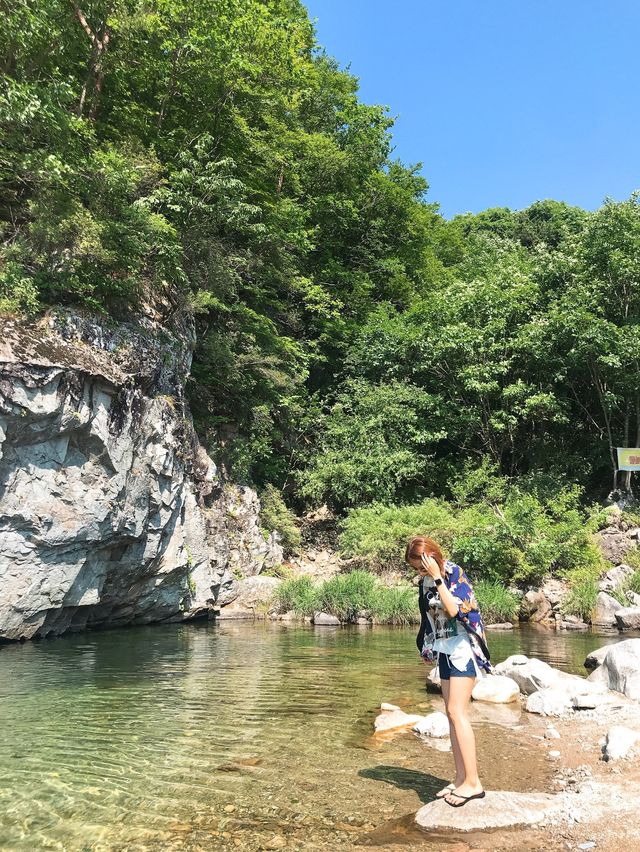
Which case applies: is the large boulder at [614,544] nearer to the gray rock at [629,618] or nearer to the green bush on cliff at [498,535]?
the green bush on cliff at [498,535]

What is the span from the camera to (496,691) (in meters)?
8.13

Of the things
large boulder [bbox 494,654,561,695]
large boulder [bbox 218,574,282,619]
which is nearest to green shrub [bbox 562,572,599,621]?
large boulder [bbox 494,654,561,695]

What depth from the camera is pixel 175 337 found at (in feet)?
56.2

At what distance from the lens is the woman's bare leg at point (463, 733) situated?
13.8 ft

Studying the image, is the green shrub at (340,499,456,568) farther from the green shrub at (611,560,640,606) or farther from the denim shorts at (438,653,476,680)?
the denim shorts at (438,653,476,680)

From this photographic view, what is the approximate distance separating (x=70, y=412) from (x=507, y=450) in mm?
19761

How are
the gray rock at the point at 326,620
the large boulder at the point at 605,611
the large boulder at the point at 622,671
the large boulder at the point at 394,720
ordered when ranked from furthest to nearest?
the gray rock at the point at 326,620, the large boulder at the point at 605,611, the large boulder at the point at 622,671, the large boulder at the point at 394,720

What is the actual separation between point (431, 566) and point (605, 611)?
1476 centimetres

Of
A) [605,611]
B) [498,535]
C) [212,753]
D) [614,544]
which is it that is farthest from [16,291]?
[614,544]

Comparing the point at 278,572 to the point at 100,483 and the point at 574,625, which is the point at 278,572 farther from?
the point at 574,625

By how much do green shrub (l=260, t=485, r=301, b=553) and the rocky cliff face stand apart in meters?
3.16

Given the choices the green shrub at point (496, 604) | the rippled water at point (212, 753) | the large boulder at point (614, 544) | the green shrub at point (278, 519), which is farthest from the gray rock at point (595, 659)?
the green shrub at point (278, 519)

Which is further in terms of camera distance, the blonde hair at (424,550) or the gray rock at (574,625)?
the gray rock at (574,625)

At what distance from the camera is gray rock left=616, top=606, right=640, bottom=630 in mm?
14836
